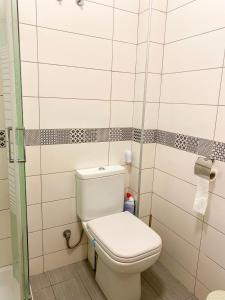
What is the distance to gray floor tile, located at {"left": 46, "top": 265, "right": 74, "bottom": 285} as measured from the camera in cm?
173

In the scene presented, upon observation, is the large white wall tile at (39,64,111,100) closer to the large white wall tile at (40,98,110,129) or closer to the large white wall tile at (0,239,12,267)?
the large white wall tile at (40,98,110,129)

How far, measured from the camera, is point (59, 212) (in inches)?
69.4

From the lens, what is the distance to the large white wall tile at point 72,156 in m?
1.63

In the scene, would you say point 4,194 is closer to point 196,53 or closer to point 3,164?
point 3,164

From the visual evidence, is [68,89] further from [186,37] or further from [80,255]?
[80,255]

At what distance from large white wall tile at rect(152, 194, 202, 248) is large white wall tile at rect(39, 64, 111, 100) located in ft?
3.15

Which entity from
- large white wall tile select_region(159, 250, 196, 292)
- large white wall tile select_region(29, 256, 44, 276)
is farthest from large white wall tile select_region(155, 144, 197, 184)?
→ large white wall tile select_region(29, 256, 44, 276)

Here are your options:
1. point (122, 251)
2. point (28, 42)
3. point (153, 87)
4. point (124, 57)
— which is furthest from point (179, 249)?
point (28, 42)

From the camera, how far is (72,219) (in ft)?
5.98

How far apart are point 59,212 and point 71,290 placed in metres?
0.54

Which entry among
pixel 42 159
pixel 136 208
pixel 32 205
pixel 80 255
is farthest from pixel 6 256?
pixel 136 208

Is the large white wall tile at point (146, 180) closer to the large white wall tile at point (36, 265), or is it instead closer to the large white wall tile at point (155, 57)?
the large white wall tile at point (155, 57)

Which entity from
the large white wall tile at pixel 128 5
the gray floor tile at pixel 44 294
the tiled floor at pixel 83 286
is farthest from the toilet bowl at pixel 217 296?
the large white wall tile at pixel 128 5

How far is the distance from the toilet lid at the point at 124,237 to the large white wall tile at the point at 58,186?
295 mm
